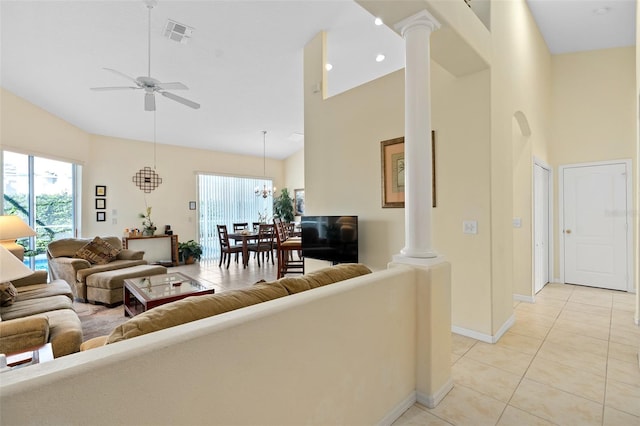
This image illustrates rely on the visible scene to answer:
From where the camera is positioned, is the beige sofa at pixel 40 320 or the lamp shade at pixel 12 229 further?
the lamp shade at pixel 12 229

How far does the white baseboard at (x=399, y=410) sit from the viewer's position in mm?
1767

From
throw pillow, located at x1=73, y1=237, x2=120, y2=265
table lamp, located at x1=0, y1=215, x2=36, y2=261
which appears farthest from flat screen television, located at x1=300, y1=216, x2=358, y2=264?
table lamp, located at x1=0, y1=215, x2=36, y2=261

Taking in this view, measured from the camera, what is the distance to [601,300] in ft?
13.4

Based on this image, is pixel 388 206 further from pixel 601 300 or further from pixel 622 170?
pixel 622 170

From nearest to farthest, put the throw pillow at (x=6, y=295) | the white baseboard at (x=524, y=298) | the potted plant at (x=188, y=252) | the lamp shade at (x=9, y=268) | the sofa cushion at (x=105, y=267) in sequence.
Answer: the lamp shade at (x=9, y=268)
the throw pillow at (x=6, y=295)
the white baseboard at (x=524, y=298)
the sofa cushion at (x=105, y=267)
the potted plant at (x=188, y=252)

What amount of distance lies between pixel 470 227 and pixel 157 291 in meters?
3.36

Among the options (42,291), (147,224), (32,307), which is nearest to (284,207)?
(147,224)

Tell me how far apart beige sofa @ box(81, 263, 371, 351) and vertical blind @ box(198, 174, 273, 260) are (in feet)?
21.8

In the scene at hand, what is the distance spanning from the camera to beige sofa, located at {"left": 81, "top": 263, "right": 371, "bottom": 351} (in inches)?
42.8

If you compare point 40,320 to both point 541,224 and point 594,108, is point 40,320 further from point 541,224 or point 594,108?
point 594,108

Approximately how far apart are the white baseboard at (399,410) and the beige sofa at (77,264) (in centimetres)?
385

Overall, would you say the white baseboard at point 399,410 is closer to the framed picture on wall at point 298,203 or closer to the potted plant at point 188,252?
the potted plant at point 188,252

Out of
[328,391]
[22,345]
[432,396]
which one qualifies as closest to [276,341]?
[328,391]

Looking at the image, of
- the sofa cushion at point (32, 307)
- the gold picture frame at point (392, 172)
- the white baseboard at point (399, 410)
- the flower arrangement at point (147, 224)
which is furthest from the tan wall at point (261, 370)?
the flower arrangement at point (147, 224)
